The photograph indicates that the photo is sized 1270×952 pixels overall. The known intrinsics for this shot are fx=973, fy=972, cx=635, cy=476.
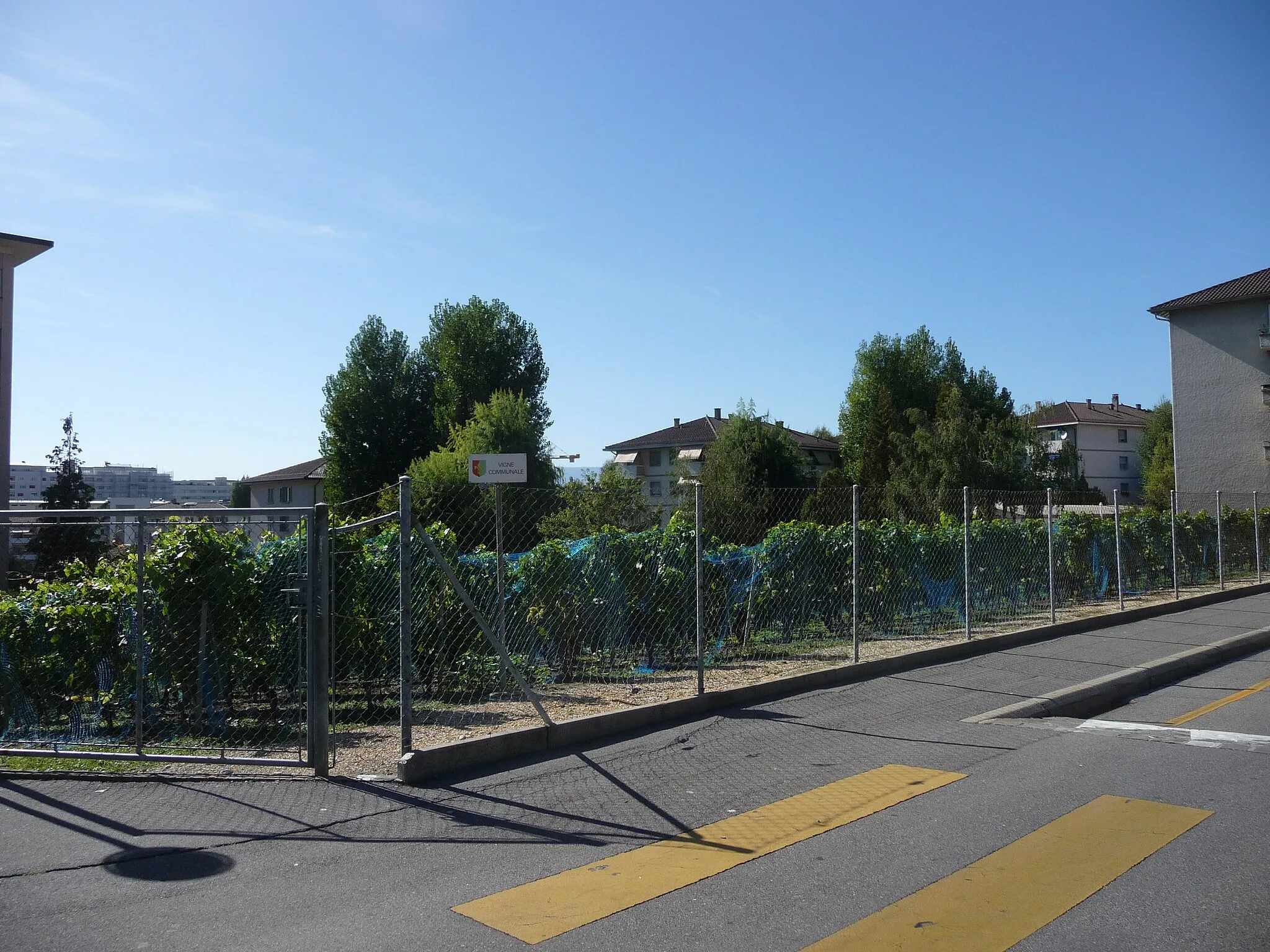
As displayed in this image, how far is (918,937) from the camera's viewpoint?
4.00 m

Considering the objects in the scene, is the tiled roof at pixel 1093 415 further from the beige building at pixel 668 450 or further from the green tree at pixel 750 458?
the green tree at pixel 750 458

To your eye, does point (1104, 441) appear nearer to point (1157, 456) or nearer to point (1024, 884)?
point (1157, 456)

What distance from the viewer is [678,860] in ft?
16.3

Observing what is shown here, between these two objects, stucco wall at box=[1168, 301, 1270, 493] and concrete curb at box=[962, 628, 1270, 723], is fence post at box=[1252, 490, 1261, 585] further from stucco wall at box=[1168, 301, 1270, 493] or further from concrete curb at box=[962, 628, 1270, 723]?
stucco wall at box=[1168, 301, 1270, 493]

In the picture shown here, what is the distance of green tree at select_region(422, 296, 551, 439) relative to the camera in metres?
59.8

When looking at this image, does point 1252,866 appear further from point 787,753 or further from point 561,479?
point 561,479

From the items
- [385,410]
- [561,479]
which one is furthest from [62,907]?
[385,410]

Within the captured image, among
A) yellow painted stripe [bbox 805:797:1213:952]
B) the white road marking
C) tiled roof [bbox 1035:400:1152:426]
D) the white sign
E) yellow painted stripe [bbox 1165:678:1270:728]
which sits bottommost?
yellow painted stripe [bbox 1165:678:1270:728]

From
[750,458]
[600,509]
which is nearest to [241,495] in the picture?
[750,458]

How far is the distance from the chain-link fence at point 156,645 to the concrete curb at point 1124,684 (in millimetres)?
6080

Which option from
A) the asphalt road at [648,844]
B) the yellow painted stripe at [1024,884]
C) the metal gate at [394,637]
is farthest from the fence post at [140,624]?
the yellow painted stripe at [1024,884]

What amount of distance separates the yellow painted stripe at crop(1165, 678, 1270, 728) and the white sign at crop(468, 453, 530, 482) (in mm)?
5906

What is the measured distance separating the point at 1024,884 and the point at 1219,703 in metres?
5.99

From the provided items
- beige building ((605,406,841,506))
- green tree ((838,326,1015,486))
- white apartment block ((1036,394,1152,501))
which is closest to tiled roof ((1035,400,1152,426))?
white apartment block ((1036,394,1152,501))
